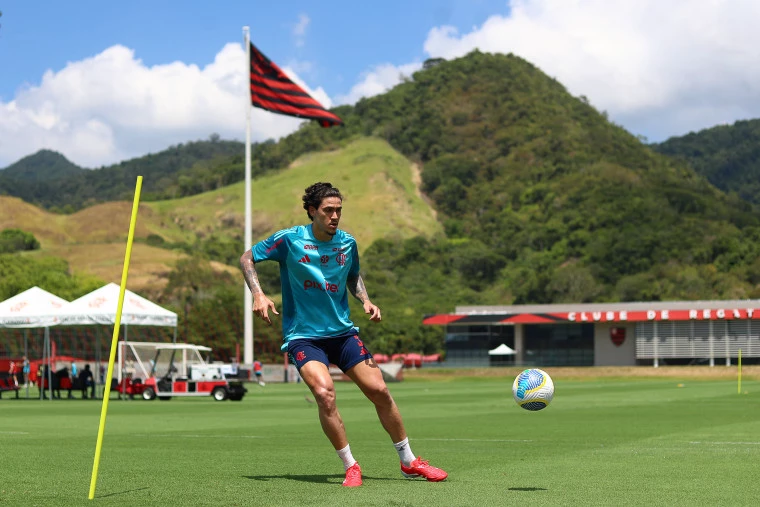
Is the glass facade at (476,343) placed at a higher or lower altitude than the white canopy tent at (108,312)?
lower

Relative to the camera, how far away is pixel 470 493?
784 cm

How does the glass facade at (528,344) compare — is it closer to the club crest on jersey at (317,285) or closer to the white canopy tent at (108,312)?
the white canopy tent at (108,312)

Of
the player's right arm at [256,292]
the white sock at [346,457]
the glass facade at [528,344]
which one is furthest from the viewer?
the glass facade at [528,344]

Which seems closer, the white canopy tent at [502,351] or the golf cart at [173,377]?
the golf cart at [173,377]

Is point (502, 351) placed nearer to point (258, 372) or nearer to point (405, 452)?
point (258, 372)

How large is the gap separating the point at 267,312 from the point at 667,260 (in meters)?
145

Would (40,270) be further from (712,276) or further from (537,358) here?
(712,276)

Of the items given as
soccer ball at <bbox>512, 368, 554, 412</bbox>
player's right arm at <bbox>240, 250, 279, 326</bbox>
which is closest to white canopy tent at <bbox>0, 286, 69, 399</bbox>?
player's right arm at <bbox>240, 250, 279, 326</bbox>

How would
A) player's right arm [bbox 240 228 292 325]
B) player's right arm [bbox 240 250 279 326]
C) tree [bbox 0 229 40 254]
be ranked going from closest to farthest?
player's right arm [bbox 240 250 279 326] → player's right arm [bbox 240 228 292 325] → tree [bbox 0 229 40 254]

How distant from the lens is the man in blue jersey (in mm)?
8641

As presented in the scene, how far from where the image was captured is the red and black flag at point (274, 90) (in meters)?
53.9

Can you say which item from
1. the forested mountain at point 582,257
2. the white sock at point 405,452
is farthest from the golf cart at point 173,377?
the forested mountain at point 582,257

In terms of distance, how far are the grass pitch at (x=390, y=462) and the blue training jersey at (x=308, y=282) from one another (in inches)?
48.9

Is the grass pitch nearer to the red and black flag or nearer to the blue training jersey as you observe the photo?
the blue training jersey
